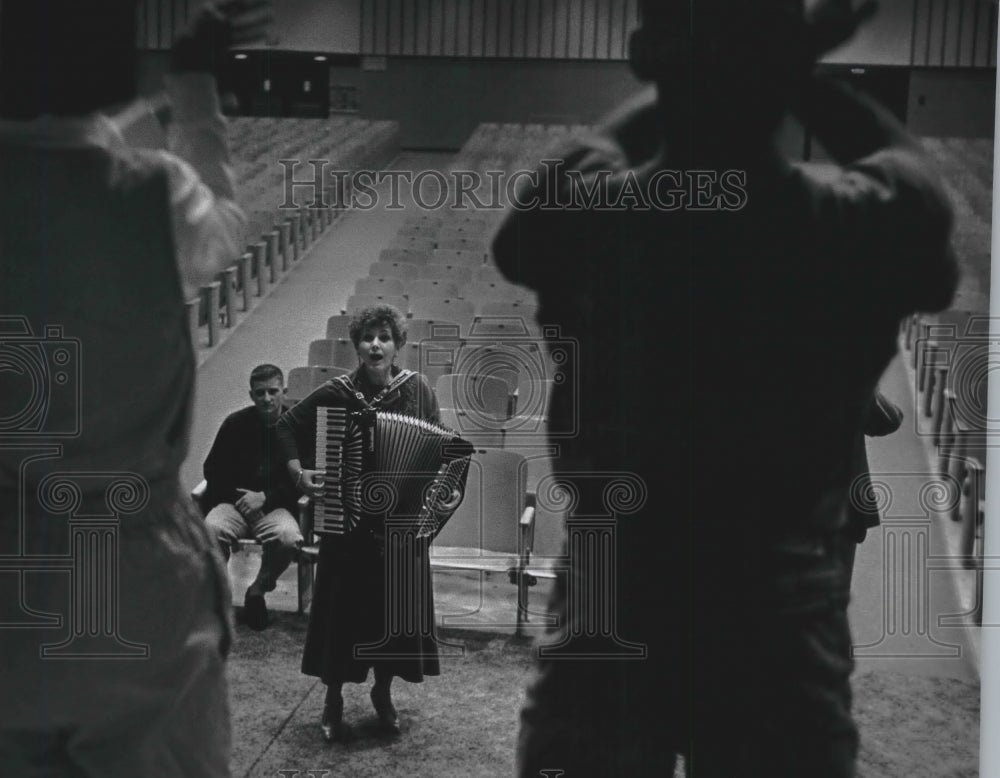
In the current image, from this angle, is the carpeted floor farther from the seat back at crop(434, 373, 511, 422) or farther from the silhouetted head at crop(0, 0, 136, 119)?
the silhouetted head at crop(0, 0, 136, 119)

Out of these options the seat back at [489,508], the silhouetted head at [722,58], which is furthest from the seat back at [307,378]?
the silhouetted head at [722,58]

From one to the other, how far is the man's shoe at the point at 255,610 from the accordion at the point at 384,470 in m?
0.26

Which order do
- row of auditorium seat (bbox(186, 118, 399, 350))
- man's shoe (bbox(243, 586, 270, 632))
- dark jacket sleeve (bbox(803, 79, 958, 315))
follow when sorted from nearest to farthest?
dark jacket sleeve (bbox(803, 79, 958, 315))
row of auditorium seat (bbox(186, 118, 399, 350))
man's shoe (bbox(243, 586, 270, 632))

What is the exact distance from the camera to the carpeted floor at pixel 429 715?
3729 millimetres

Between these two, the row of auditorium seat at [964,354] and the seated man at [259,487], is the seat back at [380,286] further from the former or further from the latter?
the row of auditorium seat at [964,354]

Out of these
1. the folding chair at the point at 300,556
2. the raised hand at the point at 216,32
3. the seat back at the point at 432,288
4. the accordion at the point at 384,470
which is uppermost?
the raised hand at the point at 216,32

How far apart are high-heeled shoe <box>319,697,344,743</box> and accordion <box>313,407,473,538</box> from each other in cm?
50

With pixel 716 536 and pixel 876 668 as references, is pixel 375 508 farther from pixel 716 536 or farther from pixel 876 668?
pixel 876 668

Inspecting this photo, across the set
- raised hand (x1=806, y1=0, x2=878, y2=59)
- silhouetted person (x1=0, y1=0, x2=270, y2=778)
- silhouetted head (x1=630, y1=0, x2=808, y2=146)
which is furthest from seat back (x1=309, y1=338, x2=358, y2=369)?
raised hand (x1=806, y1=0, x2=878, y2=59)

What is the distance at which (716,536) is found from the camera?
366 cm

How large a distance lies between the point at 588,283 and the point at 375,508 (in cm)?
88

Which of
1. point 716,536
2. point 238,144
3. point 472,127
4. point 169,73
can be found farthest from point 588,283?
point 169,73

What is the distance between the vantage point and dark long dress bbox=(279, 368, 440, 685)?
370 centimetres

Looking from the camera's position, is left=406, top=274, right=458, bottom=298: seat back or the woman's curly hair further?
the woman's curly hair
